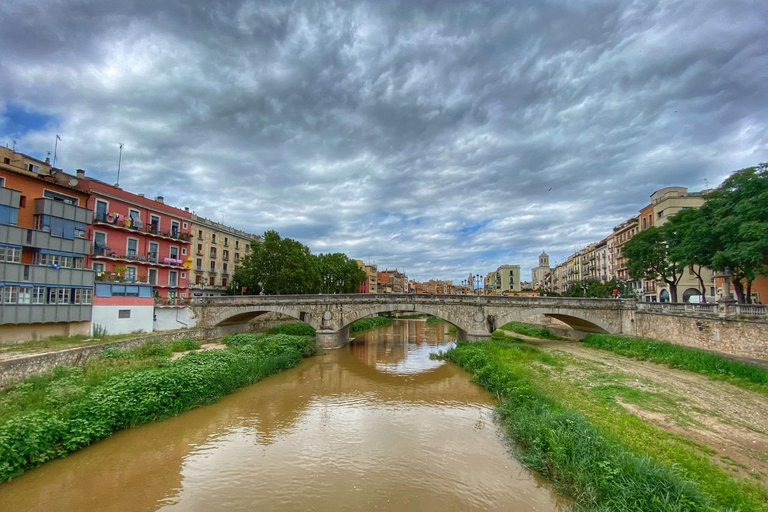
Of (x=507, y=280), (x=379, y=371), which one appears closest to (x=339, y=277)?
(x=379, y=371)

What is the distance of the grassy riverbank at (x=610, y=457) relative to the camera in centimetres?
717

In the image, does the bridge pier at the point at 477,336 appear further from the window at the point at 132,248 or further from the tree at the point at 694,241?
the window at the point at 132,248

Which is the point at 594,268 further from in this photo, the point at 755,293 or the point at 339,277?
the point at 339,277

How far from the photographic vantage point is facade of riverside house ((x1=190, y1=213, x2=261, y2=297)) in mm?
45062

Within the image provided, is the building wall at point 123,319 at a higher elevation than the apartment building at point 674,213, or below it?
below

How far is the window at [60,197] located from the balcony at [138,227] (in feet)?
5.70

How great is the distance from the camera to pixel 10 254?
20422mm

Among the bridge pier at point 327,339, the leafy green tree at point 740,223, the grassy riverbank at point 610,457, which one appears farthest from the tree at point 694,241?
the bridge pier at point 327,339

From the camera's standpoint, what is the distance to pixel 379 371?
2441 centimetres

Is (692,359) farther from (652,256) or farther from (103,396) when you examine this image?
(103,396)

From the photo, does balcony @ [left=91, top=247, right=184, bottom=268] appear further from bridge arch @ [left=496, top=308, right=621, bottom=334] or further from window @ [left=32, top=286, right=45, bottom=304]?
bridge arch @ [left=496, top=308, right=621, bottom=334]

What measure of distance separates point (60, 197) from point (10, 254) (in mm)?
6249

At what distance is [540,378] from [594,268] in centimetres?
6210

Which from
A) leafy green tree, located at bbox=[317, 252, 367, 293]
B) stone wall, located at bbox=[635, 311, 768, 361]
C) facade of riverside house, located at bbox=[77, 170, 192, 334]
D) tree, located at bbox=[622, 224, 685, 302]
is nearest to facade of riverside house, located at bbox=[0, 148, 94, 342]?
facade of riverside house, located at bbox=[77, 170, 192, 334]
